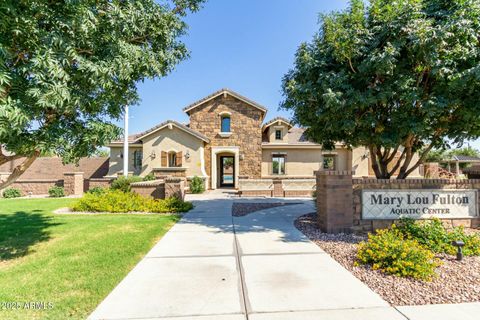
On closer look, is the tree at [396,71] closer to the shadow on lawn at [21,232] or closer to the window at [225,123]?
the shadow on lawn at [21,232]

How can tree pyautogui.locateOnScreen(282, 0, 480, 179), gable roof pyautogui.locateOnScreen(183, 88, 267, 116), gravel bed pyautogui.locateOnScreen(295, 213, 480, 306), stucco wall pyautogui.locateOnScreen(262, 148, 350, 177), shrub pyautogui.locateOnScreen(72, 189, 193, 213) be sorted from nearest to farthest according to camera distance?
gravel bed pyautogui.locateOnScreen(295, 213, 480, 306), tree pyautogui.locateOnScreen(282, 0, 480, 179), shrub pyautogui.locateOnScreen(72, 189, 193, 213), gable roof pyautogui.locateOnScreen(183, 88, 267, 116), stucco wall pyautogui.locateOnScreen(262, 148, 350, 177)

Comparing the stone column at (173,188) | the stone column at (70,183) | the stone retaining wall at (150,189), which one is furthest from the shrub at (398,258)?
the stone column at (70,183)

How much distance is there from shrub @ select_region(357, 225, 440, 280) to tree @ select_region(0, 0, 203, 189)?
573cm

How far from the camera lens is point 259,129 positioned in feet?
→ 67.0

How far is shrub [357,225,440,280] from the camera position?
4.01 meters

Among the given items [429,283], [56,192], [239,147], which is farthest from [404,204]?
[56,192]

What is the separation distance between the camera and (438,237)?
5.49 m

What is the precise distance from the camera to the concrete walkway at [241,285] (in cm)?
313

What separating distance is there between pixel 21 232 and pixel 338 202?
9294mm

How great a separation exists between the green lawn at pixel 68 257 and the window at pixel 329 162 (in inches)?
632

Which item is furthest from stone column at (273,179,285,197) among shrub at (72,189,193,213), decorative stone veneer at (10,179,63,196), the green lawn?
decorative stone veneer at (10,179,63,196)

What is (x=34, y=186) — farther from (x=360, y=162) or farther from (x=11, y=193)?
(x=360, y=162)

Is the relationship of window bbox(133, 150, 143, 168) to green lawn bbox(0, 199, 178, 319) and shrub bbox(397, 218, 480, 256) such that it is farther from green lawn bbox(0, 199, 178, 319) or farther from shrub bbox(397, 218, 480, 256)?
shrub bbox(397, 218, 480, 256)

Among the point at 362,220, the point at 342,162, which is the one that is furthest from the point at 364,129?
the point at 342,162
